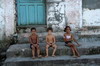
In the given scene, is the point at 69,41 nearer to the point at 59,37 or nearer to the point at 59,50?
the point at 59,50

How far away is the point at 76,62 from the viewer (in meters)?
6.42

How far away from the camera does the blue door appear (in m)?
8.06

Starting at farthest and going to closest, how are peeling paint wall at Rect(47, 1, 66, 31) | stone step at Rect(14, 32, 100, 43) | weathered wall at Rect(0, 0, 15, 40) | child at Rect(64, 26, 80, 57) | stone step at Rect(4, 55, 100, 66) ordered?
peeling paint wall at Rect(47, 1, 66, 31) < weathered wall at Rect(0, 0, 15, 40) < stone step at Rect(14, 32, 100, 43) < child at Rect(64, 26, 80, 57) < stone step at Rect(4, 55, 100, 66)

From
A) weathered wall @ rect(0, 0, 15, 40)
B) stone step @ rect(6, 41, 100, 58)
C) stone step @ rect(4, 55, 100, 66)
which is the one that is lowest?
stone step @ rect(4, 55, 100, 66)

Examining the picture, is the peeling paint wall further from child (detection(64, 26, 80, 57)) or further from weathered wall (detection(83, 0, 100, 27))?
child (detection(64, 26, 80, 57))

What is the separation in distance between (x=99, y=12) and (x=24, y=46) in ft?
9.83

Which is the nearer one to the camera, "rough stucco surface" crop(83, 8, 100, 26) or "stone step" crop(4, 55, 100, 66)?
"stone step" crop(4, 55, 100, 66)

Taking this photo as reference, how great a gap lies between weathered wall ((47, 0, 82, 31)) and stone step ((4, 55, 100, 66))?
183cm

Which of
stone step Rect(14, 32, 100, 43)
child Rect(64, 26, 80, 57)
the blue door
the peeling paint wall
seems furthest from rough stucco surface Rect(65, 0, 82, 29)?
child Rect(64, 26, 80, 57)

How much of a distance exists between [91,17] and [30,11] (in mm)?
2158

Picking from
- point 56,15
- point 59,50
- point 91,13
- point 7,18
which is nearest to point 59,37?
point 56,15

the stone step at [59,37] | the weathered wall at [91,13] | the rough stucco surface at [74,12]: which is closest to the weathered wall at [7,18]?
the stone step at [59,37]

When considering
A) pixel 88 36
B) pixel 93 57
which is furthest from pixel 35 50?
pixel 88 36

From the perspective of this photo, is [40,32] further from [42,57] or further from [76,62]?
[76,62]
